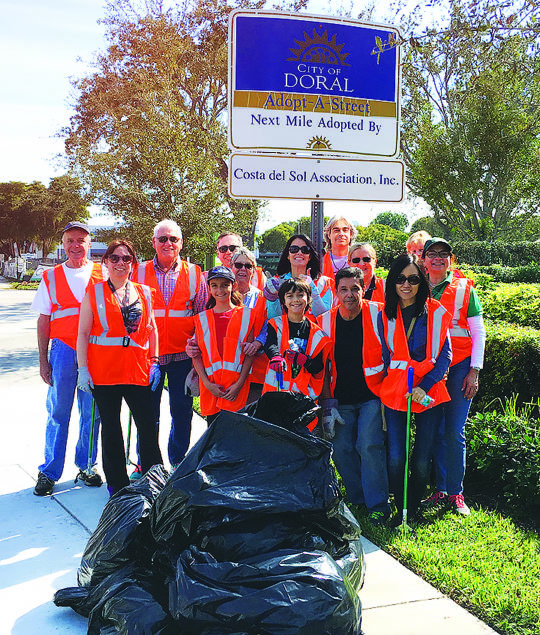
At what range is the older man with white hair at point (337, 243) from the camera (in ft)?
16.8

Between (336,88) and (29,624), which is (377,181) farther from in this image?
(29,624)

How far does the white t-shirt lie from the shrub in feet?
9.60

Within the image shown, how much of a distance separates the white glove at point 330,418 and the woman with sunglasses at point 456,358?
2.41ft

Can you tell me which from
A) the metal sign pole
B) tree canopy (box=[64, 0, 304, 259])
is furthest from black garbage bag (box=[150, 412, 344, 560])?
tree canopy (box=[64, 0, 304, 259])

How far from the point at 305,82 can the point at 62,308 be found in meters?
2.55

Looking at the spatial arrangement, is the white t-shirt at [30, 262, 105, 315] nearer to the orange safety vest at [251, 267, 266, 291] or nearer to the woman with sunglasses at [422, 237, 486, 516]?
the orange safety vest at [251, 267, 266, 291]

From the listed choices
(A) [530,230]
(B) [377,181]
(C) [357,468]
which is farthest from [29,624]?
(A) [530,230]

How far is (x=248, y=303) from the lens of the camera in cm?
462

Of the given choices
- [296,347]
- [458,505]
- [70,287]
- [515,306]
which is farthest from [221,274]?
[515,306]

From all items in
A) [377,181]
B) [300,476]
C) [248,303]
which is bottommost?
[300,476]

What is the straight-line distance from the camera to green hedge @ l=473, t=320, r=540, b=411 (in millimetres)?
4934

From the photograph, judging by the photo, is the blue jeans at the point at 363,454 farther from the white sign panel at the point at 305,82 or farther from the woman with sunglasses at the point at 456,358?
the white sign panel at the point at 305,82

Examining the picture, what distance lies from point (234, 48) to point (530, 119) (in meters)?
14.9

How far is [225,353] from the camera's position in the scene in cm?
427
